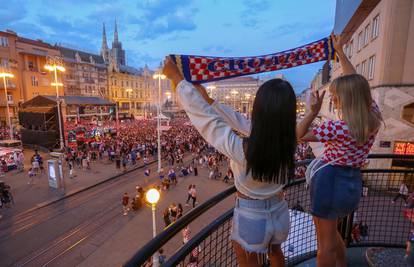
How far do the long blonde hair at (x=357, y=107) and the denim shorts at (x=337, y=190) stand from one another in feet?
1.10

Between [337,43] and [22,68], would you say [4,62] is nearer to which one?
[22,68]

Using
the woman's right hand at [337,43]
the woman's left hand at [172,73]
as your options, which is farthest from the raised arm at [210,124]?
the woman's right hand at [337,43]

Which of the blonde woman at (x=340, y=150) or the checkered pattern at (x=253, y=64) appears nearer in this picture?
the blonde woman at (x=340, y=150)

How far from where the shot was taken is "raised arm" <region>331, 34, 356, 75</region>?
8.18 feet

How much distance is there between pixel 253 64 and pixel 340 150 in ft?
4.25

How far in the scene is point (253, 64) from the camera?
8.52 ft

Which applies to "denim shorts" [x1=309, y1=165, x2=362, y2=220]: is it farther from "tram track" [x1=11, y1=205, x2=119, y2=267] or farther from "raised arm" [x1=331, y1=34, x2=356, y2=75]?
"tram track" [x1=11, y1=205, x2=119, y2=267]

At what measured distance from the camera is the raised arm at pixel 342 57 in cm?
249

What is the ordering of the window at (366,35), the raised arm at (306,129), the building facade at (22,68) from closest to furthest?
the raised arm at (306,129) → the window at (366,35) → the building facade at (22,68)

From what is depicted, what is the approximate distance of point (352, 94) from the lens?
1806 mm

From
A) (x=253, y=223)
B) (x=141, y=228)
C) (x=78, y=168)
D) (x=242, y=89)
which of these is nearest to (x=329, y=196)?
(x=253, y=223)

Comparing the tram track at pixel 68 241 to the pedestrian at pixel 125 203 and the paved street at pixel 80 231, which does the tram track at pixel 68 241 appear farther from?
the pedestrian at pixel 125 203

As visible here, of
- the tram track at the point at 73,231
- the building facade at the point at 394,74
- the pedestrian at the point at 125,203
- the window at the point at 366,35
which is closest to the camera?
the tram track at the point at 73,231

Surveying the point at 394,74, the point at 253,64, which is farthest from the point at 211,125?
the point at 394,74
